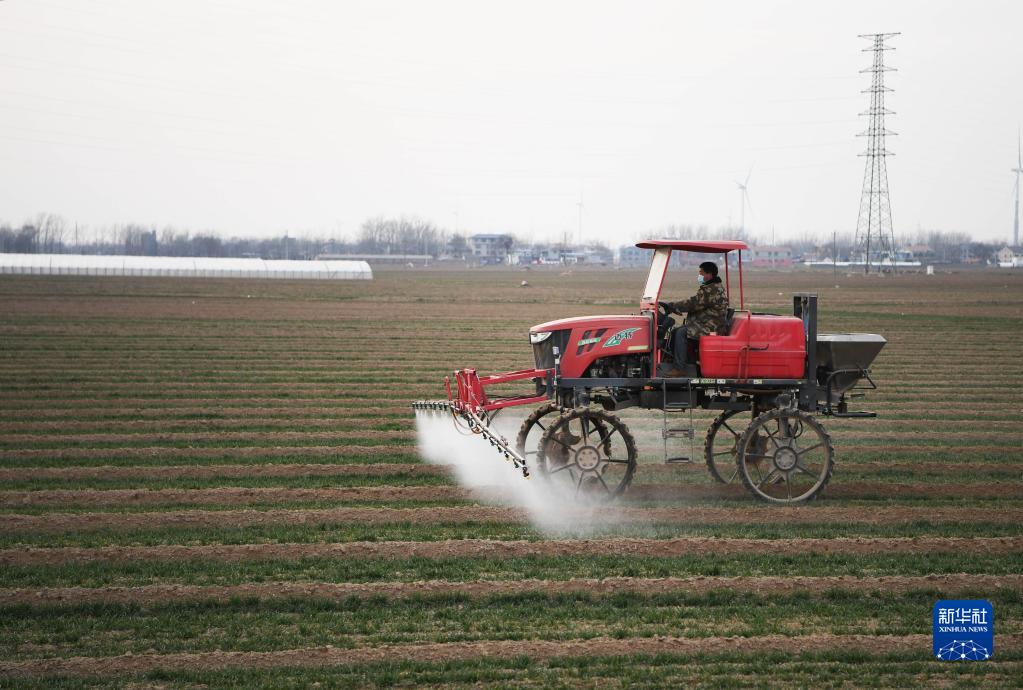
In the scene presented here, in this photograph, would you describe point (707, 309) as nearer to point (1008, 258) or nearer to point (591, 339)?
point (591, 339)

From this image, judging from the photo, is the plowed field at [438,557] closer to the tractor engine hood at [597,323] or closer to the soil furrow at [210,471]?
the soil furrow at [210,471]

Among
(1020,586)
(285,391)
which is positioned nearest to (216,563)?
(1020,586)

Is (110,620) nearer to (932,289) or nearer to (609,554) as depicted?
(609,554)

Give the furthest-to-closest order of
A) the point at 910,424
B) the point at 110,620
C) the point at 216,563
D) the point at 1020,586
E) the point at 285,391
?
the point at 285,391, the point at 910,424, the point at 216,563, the point at 1020,586, the point at 110,620

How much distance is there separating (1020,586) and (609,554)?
148 inches

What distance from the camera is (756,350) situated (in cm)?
1250

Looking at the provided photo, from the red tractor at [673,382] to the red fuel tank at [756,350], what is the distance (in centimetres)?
1

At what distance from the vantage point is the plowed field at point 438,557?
7977mm

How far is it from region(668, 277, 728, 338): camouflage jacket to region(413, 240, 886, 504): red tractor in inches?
6.4

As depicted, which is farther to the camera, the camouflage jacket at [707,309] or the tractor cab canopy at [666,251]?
the camouflage jacket at [707,309]

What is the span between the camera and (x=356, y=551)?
1066 cm

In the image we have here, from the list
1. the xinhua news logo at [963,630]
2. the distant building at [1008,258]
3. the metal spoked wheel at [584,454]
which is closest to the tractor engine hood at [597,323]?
the metal spoked wheel at [584,454]

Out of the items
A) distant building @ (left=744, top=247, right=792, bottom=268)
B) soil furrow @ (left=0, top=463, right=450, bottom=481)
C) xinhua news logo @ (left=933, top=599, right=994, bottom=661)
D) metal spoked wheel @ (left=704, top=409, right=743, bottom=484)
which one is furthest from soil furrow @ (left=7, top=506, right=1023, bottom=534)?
distant building @ (left=744, top=247, right=792, bottom=268)

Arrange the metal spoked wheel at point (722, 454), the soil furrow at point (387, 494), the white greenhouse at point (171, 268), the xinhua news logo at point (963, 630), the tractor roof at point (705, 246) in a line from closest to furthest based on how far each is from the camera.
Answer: the xinhua news logo at point (963, 630)
the tractor roof at point (705, 246)
the soil furrow at point (387, 494)
the metal spoked wheel at point (722, 454)
the white greenhouse at point (171, 268)
